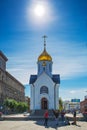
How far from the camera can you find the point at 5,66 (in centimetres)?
9588

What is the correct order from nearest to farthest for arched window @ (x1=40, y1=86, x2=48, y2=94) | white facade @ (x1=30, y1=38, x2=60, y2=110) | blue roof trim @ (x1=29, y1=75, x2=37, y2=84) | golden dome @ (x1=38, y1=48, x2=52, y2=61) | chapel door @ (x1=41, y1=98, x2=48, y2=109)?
white facade @ (x1=30, y1=38, x2=60, y2=110), chapel door @ (x1=41, y1=98, x2=48, y2=109), arched window @ (x1=40, y1=86, x2=48, y2=94), blue roof trim @ (x1=29, y1=75, x2=37, y2=84), golden dome @ (x1=38, y1=48, x2=52, y2=61)

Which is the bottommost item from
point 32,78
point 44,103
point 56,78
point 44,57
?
point 44,103

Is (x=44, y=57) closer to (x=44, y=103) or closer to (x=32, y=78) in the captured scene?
(x=32, y=78)

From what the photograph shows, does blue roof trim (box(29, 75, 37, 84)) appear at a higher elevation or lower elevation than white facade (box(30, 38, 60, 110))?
higher

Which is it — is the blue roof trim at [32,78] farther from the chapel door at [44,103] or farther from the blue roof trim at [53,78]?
the chapel door at [44,103]

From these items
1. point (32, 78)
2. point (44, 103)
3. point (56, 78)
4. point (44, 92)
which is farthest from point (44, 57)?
point (44, 103)

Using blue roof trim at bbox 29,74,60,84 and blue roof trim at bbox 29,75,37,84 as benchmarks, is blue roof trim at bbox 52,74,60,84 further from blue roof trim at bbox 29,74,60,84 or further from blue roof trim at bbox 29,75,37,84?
blue roof trim at bbox 29,75,37,84

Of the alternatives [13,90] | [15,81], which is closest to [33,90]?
[13,90]

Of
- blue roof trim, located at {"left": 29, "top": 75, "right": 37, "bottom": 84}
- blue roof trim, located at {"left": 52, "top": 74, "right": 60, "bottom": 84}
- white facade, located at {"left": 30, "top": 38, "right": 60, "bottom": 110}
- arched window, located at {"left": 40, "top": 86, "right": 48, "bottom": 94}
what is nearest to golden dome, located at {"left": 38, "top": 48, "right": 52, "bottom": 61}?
white facade, located at {"left": 30, "top": 38, "right": 60, "bottom": 110}

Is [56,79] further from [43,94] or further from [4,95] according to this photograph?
[4,95]

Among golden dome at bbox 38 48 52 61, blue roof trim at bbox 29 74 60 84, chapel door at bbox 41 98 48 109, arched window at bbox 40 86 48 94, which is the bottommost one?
chapel door at bbox 41 98 48 109

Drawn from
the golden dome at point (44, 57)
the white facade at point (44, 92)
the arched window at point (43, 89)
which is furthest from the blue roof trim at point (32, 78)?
the golden dome at point (44, 57)

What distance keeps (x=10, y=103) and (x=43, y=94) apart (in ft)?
80.3

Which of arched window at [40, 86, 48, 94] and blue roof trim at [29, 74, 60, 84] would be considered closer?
arched window at [40, 86, 48, 94]
